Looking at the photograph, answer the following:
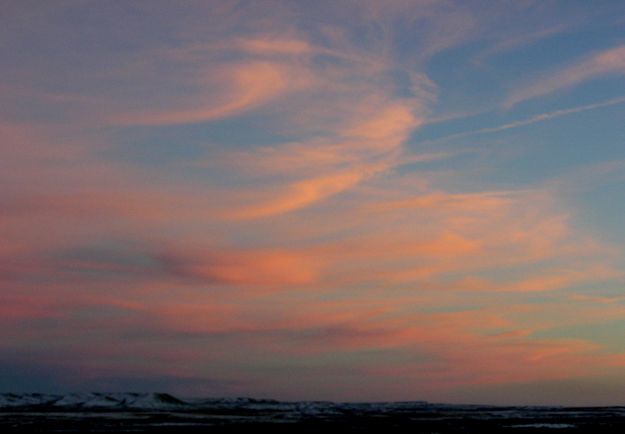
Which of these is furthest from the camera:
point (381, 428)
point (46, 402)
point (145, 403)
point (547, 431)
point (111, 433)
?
point (46, 402)

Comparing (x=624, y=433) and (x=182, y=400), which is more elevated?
(x=182, y=400)

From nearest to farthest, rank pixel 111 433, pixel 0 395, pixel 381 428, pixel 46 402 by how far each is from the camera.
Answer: pixel 111 433, pixel 381 428, pixel 46 402, pixel 0 395

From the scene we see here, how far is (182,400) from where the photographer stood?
138250 mm

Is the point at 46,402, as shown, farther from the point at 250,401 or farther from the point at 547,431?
the point at 547,431

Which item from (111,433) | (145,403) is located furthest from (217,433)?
(145,403)

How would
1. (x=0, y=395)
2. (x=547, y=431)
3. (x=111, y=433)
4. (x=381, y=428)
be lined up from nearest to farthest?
(x=111, y=433) < (x=547, y=431) < (x=381, y=428) < (x=0, y=395)

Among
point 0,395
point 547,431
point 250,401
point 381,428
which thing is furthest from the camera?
point 250,401

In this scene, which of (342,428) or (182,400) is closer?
(342,428)

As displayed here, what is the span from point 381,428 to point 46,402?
88728mm

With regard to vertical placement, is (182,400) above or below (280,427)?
above

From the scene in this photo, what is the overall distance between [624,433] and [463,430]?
→ 394 inches

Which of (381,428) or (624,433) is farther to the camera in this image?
(381,428)

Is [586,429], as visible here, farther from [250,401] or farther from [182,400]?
[250,401]

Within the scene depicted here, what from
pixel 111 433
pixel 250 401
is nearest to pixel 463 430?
pixel 111 433
